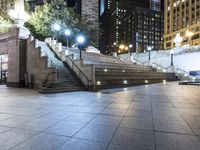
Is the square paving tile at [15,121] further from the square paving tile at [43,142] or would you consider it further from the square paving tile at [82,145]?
the square paving tile at [82,145]

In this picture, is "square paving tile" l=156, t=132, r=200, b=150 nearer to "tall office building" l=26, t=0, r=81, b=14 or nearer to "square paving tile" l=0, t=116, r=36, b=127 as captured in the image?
"square paving tile" l=0, t=116, r=36, b=127

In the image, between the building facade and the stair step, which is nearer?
the stair step

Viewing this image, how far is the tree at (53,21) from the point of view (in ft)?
117

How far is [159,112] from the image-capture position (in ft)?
24.3

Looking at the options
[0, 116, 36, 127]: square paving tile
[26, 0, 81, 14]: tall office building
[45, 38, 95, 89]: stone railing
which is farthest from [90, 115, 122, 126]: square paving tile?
[26, 0, 81, 14]: tall office building

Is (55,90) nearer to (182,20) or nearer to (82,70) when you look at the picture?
(82,70)

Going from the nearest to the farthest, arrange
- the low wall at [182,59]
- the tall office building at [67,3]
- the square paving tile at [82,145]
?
the square paving tile at [82,145] < the low wall at [182,59] < the tall office building at [67,3]

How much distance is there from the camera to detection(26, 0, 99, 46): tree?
35812 mm

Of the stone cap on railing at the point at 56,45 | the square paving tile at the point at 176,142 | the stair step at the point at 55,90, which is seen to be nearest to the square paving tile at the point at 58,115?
the square paving tile at the point at 176,142

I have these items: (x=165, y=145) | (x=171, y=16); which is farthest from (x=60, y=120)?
(x=171, y=16)

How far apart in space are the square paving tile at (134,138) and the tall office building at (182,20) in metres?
84.8

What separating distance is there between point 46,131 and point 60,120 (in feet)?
3.70

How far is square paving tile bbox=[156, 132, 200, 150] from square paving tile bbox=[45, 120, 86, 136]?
2.11 m

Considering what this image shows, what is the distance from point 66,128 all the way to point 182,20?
103409 mm
